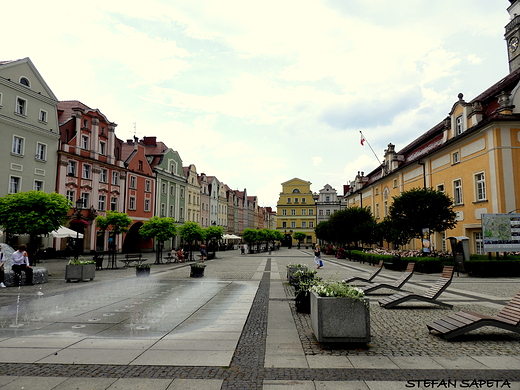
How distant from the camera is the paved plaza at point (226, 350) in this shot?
174 inches

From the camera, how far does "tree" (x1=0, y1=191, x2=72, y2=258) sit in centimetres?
1627

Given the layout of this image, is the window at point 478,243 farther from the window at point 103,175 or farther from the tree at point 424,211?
the window at point 103,175

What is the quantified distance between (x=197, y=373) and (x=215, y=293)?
713 centimetres

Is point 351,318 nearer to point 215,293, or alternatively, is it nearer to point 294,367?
point 294,367

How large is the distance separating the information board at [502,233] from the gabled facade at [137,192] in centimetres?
3750

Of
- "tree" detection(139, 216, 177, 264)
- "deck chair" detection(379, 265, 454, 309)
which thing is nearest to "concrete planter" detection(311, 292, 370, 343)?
"deck chair" detection(379, 265, 454, 309)

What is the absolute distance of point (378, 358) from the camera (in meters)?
5.23

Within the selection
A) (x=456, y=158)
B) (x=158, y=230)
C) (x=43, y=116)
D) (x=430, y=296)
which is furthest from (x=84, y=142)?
(x=430, y=296)

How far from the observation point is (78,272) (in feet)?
49.1

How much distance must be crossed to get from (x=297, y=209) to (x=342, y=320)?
268 feet

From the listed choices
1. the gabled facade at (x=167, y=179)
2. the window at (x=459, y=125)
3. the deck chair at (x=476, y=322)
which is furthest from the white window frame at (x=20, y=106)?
the window at (x=459, y=125)

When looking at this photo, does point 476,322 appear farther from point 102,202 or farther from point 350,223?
point 102,202

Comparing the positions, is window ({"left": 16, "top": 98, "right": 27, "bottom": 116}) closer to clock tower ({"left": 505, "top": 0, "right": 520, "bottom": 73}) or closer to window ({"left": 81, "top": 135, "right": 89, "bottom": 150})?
window ({"left": 81, "top": 135, "right": 89, "bottom": 150})

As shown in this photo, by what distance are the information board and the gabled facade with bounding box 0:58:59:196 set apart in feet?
112
